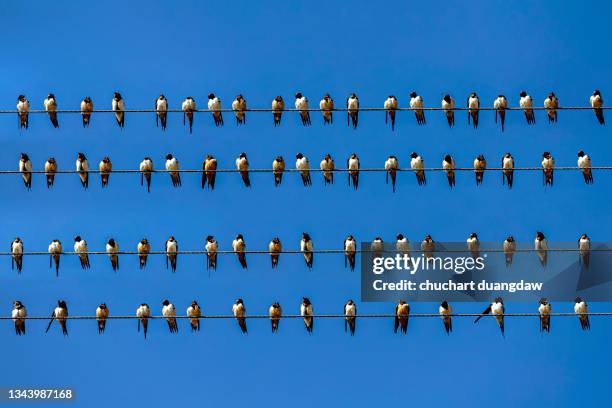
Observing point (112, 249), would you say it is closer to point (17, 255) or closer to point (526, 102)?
point (17, 255)

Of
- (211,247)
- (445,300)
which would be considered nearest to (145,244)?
(211,247)

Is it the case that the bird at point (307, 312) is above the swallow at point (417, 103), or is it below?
below

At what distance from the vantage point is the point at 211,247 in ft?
123

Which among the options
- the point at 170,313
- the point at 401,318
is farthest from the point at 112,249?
the point at 401,318

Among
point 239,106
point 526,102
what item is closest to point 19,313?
point 239,106

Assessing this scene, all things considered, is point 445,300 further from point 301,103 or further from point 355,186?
point 301,103

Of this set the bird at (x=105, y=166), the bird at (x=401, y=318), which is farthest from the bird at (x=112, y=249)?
the bird at (x=401, y=318)

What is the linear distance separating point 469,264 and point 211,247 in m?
5.76

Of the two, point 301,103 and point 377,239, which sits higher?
point 301,103

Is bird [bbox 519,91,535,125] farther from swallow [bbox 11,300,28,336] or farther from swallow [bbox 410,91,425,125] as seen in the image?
swallow [bbox 11,300,28,336]

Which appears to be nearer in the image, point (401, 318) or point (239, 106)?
point (401, 318)

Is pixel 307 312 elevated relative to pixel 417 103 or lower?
lower

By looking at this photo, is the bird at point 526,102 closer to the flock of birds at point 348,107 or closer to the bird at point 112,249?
the flock of birds at point 348,107

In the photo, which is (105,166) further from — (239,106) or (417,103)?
(417,103)
